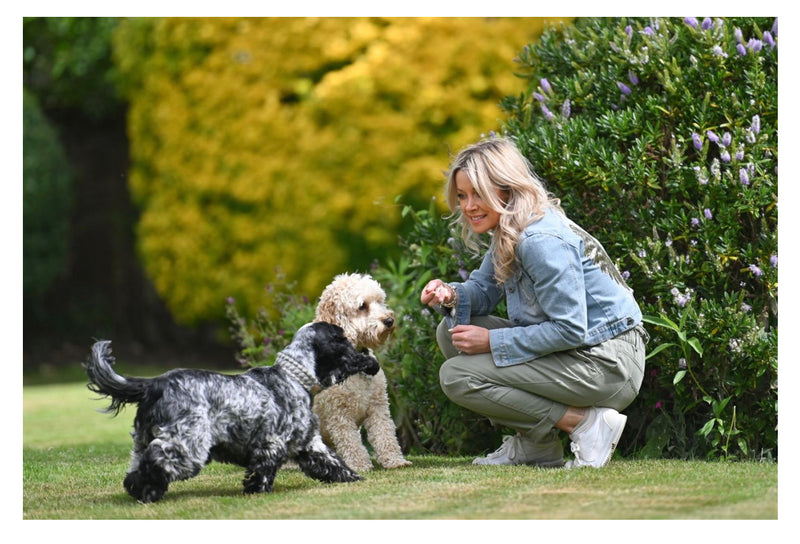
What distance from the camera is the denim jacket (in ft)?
14.7

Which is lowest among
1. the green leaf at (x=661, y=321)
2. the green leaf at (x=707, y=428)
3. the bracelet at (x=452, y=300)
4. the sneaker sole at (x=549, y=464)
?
the sneaker sole at (x=549, y=464)

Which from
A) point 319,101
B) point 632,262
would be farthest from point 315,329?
point 319,101

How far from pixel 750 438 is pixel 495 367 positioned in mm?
1381

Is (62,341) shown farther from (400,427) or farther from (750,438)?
(750,438)

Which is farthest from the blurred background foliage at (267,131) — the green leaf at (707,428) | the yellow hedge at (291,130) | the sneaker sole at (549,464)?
the green leaf at (707,428)

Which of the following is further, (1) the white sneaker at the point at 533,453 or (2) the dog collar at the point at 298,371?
(1) the white sneaker at the point at 533,453

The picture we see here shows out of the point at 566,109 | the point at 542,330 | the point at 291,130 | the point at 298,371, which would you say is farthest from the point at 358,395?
the point at 291,130

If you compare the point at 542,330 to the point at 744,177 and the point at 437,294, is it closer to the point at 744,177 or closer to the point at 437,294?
the point at 437,294

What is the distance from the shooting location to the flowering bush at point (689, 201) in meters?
4.85

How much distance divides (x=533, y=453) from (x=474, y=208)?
1287mm

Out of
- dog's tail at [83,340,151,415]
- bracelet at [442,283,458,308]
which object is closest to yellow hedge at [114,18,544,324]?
bracelet at [442,283,458,308]

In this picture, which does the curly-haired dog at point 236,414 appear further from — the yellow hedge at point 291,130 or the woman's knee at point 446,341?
the yellow hedge at point 291,130

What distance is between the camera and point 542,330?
4547 mm

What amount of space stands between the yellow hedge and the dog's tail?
625 centimetres
